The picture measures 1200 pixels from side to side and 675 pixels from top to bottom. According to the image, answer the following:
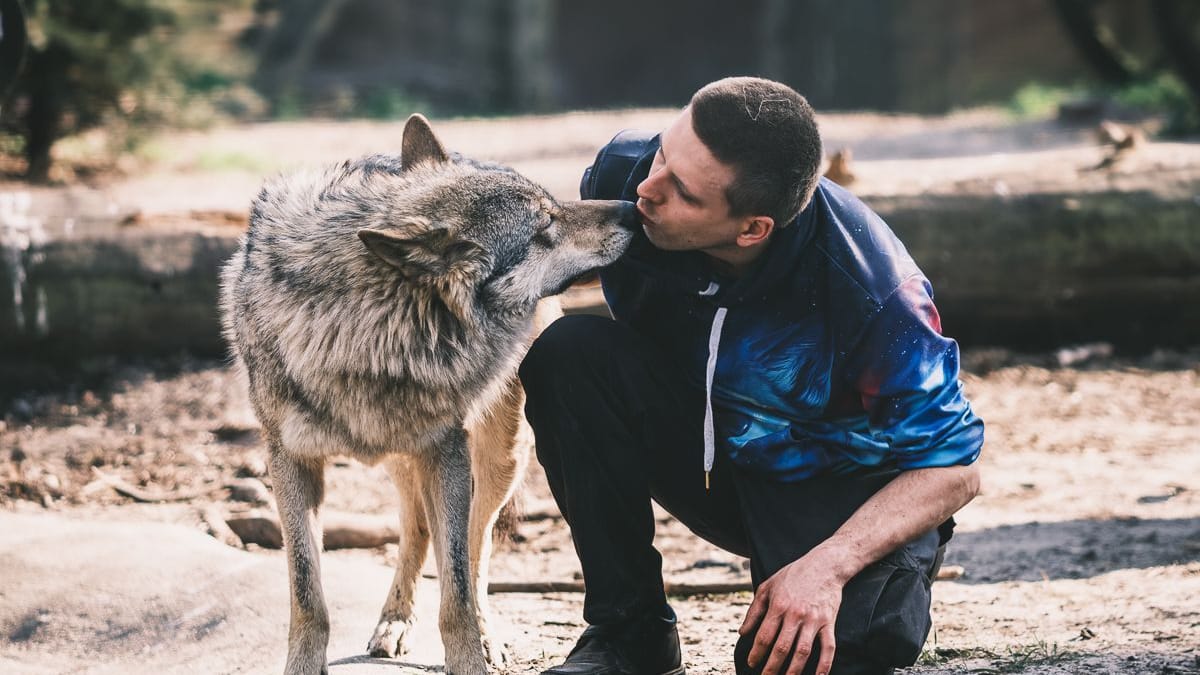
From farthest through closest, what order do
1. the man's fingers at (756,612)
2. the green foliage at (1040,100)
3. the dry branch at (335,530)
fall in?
the green foliage at (1040,100), the dry branch at (335,530), the man's fingers at (756,612)

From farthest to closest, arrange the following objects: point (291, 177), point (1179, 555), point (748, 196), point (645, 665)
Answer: point (1179, 555) → point (291, 177) → point (645, 665) → point (748, 196)

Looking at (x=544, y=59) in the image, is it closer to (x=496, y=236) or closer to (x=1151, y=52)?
(x=1151, y=52)

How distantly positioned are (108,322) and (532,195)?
11.7 feet

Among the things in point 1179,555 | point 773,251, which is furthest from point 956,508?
point 1179,555

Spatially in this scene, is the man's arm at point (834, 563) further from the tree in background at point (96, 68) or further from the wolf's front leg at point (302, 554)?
the tree in background at point (96, 68)

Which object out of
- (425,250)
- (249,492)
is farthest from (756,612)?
(249,492)

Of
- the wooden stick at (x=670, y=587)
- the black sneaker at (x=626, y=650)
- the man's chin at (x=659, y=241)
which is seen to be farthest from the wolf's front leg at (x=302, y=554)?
Answer: the man's chin at (x=659, y=241)

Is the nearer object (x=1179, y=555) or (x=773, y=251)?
(x=773, y=251)

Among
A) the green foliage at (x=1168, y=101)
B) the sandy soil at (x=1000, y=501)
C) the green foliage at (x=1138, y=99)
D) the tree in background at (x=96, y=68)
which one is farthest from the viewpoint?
the green foliage at (x=1138, y=99)

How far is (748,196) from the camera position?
9.91 feet

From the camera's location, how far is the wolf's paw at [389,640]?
3.60m

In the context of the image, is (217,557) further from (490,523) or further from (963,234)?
(963,234)

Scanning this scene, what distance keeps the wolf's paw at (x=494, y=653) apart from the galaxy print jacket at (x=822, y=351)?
946 mm

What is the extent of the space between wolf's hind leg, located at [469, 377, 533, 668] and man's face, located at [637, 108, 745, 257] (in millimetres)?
840
